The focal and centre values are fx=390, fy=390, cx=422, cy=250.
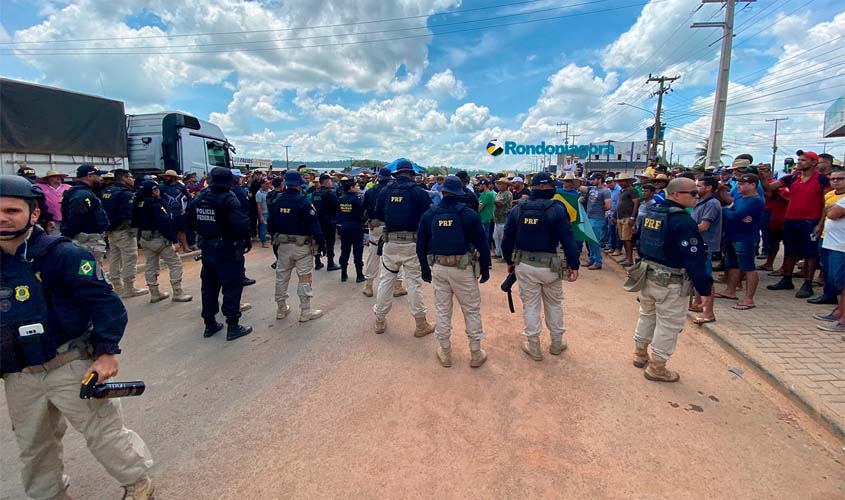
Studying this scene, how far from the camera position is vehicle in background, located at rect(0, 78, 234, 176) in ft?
27.2

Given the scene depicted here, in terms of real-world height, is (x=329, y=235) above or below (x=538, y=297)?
above

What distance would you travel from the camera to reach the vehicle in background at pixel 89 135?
27.2ft

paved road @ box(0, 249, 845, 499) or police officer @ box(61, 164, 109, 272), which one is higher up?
police officer @ box(61, 164, 109, 272)

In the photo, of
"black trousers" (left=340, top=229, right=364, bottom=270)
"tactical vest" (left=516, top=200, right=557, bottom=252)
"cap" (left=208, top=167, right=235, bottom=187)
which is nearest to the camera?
"tactical vest" (left=516, top=200, right=557, bottom=252)

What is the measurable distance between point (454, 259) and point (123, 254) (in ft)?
18.1

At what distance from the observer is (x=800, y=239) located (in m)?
6.03

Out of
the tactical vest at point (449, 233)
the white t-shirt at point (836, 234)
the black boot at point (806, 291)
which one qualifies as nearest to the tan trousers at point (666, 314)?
the tactical vest at point (449, 233)

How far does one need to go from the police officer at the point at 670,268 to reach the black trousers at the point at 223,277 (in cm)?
436

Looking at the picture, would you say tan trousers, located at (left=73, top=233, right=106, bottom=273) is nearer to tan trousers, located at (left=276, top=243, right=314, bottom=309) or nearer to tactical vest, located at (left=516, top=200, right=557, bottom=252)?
tan trousers, located at (left=276, top=243, right=314, bottom=309)

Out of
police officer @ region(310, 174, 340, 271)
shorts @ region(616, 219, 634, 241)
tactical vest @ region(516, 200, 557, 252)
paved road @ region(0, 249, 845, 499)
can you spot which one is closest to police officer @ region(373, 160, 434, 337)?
paved road @ region(0, 249, 845, 499)

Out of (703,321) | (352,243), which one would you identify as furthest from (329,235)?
(703,321)

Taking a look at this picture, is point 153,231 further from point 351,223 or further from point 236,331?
point 351,223

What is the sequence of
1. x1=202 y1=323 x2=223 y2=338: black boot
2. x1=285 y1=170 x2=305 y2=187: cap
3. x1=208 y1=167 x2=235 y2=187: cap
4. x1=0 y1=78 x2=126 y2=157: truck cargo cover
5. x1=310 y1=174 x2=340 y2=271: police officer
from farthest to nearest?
1. x1=0 y1=78 x2=126 y2=157: truck cargo cover
2. x1=310 y1=174 x2=340 y2=271: police officer
3. x1=285 y1=170 x2=305 y2=187: cap
4. x1=202 y1=323 x2=223 y2=338: black boot
5. x1=208 y1=167 x2=235 y2=187: cap

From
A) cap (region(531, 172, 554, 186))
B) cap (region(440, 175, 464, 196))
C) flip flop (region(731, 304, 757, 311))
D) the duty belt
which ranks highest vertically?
cap (region(531, 172, 554, 186))
